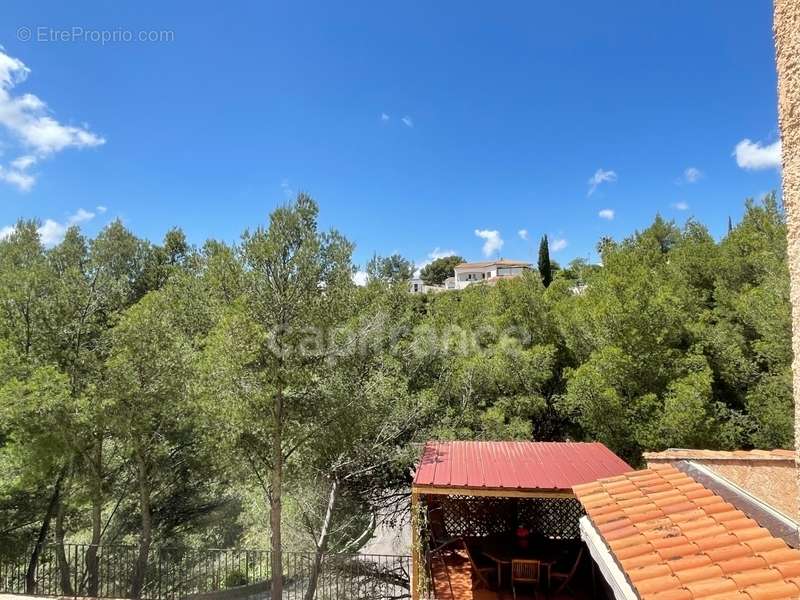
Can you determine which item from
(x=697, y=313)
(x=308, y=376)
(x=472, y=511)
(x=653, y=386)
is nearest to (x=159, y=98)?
(x=308, y=376)

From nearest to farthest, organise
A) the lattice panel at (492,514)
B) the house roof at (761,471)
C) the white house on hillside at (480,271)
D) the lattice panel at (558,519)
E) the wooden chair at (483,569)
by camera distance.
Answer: the house roof at (761,471) → the wooden chair at (483,569) → the lattice panel at (558,519) → the lattice panel at (492,514) → the white house on hillside at (480,271)

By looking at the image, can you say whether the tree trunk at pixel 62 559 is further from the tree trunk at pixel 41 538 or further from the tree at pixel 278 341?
the tree at pixel 278 341

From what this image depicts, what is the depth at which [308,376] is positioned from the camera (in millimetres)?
8578

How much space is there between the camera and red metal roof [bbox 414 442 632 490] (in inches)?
249

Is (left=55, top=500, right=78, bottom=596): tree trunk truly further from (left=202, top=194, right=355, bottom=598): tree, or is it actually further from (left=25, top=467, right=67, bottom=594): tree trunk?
(left=202, top=194, right=355, bottom=598): tree

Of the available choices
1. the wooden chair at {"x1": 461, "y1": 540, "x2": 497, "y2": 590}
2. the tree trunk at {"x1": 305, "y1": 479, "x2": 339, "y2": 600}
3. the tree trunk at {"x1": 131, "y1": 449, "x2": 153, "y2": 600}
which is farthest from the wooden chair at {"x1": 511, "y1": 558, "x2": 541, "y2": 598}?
the tree trunk at {"x1": 131, "y1": 449, "x2": 153, "y2": 600}

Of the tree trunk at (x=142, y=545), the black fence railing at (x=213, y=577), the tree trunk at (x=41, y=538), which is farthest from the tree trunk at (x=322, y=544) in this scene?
the tree trunk at (x=41, y=538)

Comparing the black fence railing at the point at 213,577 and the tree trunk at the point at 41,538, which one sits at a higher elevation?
the tree trunk at the point at 41,538

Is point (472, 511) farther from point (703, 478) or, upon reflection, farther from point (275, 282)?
point (275, 282)

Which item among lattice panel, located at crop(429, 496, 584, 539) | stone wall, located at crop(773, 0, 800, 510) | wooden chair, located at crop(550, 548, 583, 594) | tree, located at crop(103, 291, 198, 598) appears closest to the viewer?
stone wall, located at crop(773, 0, 800, 510)

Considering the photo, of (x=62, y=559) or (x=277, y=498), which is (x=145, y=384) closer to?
(x=277, y=498)

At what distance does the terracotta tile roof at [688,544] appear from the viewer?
291cm
